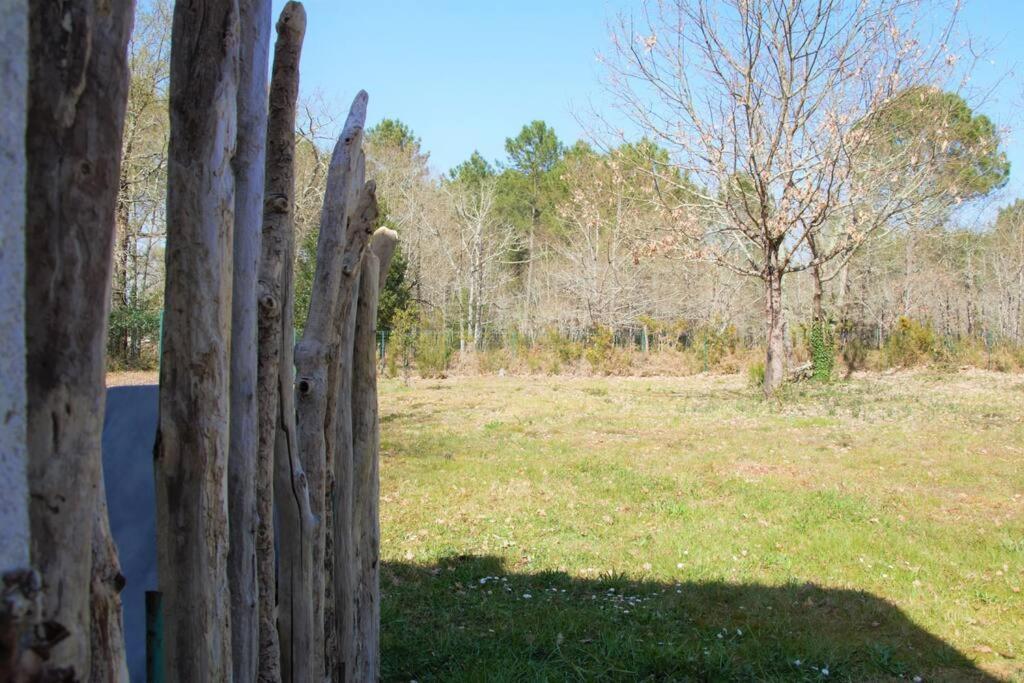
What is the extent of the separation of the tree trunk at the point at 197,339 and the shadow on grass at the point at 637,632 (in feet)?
6.21

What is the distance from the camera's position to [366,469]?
333cm

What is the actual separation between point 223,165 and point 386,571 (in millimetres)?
4147

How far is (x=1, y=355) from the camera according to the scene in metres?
1.21

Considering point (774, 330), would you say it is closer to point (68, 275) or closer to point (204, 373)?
point (204, 373)

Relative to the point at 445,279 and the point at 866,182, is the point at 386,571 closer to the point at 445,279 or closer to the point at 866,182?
the point at 866,182

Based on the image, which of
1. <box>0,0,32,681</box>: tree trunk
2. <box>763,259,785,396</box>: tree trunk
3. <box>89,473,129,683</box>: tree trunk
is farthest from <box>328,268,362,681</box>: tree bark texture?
<box>763,259,785,396</box>: tree trunk

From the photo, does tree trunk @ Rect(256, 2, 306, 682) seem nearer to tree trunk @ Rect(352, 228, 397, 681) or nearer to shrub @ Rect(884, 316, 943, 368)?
tree trunk @ Rect(352, 228, 397, 681)

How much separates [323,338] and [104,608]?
1414mm

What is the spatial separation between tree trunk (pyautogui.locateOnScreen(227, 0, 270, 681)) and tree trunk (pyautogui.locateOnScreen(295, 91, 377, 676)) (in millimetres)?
506

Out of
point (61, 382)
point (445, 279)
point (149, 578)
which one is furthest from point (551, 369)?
point (61, 382)

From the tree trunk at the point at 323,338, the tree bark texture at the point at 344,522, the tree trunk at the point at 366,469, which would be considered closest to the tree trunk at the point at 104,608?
the tree trunk at the point at 323,338

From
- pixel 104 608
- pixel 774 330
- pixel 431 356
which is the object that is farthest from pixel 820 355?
pixel 104 608

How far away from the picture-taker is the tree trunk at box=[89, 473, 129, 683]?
164cm

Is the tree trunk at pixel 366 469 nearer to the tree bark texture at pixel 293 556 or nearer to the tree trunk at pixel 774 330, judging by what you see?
the tree bark texture at pixel 293 556
